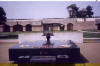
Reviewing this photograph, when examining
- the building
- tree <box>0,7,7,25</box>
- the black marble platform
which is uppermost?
tree <box>0,7,7,25</box>

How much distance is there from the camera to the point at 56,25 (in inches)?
122

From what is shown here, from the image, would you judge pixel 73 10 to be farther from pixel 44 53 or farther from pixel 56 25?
pixel 44 53

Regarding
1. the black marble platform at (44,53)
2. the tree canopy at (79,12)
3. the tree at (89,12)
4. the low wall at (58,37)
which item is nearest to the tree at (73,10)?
the tree canopy at (79,12)

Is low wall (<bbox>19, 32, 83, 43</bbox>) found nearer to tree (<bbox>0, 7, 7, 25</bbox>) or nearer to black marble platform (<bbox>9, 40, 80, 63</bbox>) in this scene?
black marble platform (<bbox>9, 40, 80, 63</bbox>)

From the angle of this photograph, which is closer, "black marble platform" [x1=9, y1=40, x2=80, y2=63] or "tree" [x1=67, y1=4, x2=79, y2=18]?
"black marble platform" [x1=9, y1=40, x2=80, y2=63]

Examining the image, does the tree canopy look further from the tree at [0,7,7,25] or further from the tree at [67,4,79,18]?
the tree at [0,7,7,25]

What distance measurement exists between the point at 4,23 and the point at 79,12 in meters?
1.31

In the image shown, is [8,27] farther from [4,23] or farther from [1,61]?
[1,61]

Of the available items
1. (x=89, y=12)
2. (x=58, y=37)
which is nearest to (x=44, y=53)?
(x=58, y=37)

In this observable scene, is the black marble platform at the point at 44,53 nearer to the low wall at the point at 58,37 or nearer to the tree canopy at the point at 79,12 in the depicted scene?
the low wall at the point at 58,37

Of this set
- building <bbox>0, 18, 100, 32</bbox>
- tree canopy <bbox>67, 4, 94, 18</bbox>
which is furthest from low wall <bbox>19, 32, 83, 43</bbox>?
tree canopy <bbox>67, 4, 94, 18</bbox>

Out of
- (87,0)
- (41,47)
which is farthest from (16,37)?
(87,0)

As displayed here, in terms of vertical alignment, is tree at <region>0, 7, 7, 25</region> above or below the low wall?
above

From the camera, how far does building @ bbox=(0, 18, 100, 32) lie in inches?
123
